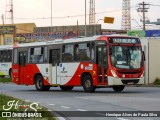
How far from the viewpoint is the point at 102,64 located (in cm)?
2534

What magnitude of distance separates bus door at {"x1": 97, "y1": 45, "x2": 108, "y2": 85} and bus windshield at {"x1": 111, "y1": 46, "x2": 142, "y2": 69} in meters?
0.40

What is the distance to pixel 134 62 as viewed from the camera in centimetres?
2564

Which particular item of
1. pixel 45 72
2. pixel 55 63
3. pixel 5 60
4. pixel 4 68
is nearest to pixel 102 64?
pixel 55 63

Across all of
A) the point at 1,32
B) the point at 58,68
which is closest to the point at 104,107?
the point at 58,68

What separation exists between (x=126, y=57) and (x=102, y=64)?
1262 millimetres

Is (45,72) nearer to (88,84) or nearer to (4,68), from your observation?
(88,84)

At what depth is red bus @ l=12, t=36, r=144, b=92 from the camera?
82.4ft

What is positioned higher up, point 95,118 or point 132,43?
point 132,43

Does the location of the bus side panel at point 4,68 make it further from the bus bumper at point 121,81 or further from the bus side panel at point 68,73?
the bus bumper at point 121,81

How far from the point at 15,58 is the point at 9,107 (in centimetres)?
1744

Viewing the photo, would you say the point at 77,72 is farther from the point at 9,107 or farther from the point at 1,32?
the point at 1,32

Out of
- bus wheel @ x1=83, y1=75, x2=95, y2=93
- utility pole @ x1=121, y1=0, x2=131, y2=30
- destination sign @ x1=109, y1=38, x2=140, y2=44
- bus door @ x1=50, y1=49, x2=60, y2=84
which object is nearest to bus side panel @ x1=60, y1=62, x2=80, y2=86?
bus door @ x1=50, y1=49, x2=60, y2=84

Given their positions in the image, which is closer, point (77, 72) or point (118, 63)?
point (118, 63)

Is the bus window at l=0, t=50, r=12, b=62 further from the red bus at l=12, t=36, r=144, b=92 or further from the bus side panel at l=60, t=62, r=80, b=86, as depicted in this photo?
the bus side panel at l=60, t=62, r=80, b=86
